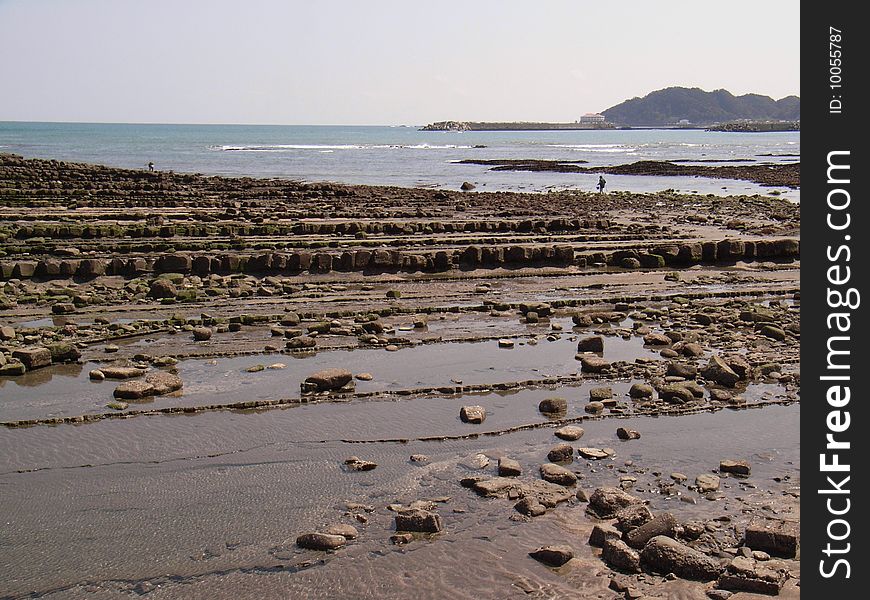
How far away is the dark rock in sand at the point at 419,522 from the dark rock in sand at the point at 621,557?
5.80 feet

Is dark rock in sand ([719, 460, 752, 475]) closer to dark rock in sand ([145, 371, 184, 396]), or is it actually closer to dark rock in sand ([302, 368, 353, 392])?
dark rock in sand ([302, 368, 353, 392])

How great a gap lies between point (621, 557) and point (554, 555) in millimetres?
647

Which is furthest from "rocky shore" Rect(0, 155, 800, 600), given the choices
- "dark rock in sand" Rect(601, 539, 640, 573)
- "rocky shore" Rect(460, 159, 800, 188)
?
"rocky shore" Rect(460, 159, 800, 188)

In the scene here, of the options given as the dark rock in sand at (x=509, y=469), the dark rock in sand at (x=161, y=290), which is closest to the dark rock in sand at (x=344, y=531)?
the dark rock in sand at (x=509, y=469)

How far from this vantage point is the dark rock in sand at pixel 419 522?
9312mm

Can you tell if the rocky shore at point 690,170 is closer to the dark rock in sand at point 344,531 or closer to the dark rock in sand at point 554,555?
the dark rock in sand at point 554,555

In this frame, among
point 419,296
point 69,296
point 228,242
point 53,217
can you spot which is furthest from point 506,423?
point 53,217

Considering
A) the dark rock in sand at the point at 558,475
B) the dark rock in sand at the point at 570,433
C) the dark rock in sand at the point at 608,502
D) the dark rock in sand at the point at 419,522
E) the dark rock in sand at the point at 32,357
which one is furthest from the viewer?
the dark rock in sand at the point at 32,357

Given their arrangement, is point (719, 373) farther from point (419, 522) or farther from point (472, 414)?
point (419, 522)

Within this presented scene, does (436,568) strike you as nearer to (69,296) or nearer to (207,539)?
(207,539)

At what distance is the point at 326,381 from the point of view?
46.6ft

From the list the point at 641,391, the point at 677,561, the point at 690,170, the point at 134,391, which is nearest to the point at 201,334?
the point at 134,391

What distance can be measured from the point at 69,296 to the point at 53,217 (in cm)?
1544

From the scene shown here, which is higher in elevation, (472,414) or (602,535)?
(472,414)
